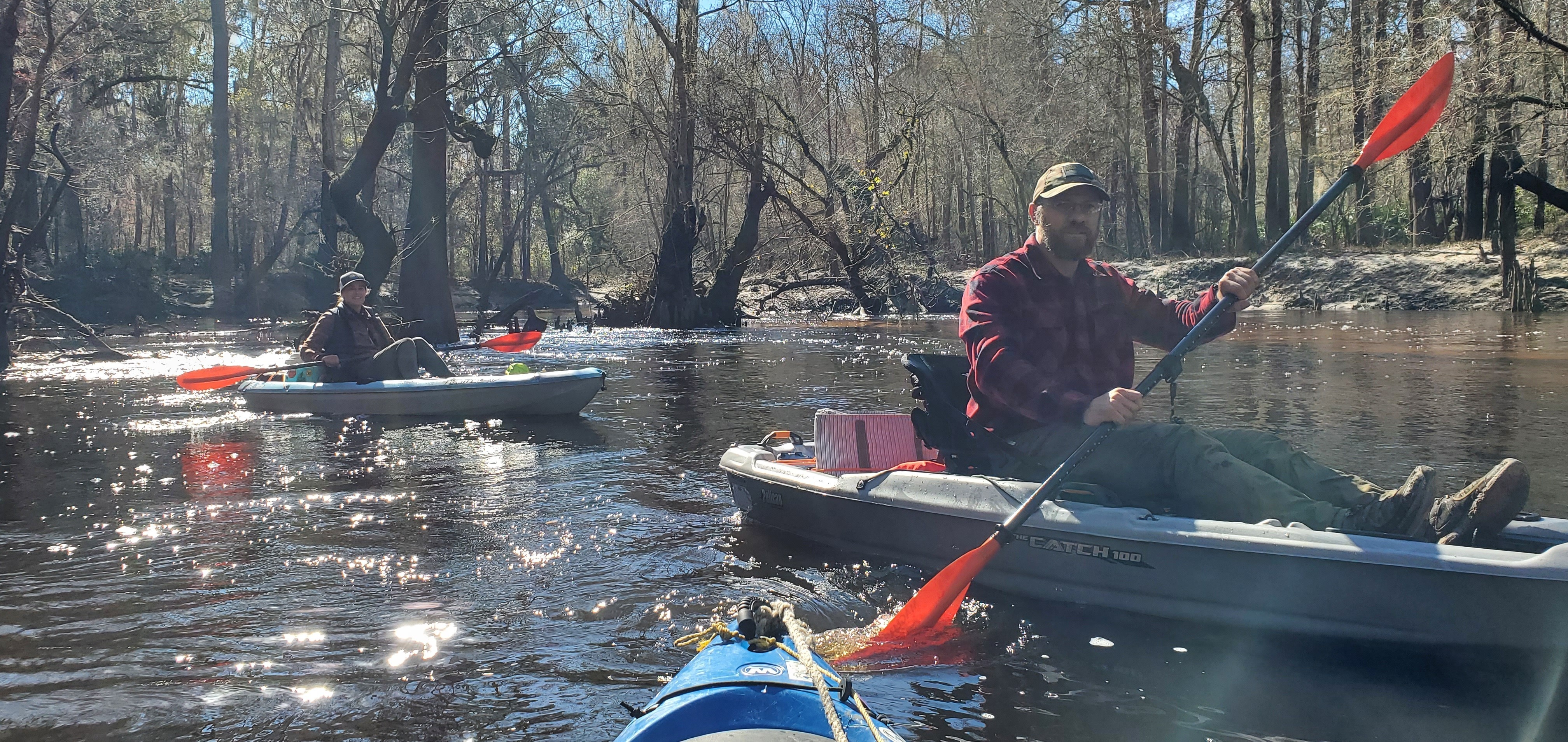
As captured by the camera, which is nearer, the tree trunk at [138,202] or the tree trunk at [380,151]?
the tree trunk at [380,151]

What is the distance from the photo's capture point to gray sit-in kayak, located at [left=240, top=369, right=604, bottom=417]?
32.7ft

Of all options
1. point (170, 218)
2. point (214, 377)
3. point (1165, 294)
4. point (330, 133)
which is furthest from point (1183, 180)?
point (170, 218)

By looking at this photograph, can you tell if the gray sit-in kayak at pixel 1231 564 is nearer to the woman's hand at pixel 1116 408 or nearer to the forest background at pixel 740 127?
the woman's hand at pixel 1116 408

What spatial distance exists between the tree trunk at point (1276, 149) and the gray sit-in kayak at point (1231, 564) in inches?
842

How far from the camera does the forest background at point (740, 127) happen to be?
17.2 m

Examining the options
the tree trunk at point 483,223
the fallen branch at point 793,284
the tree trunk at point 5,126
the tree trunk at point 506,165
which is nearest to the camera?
the tree trunk at point 5,126

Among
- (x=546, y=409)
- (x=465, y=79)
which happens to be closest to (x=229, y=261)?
(x=465, y=79)

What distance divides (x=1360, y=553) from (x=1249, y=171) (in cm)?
2750

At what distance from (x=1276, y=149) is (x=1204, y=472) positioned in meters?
23.3

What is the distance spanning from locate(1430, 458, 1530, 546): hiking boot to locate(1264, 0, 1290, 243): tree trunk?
857 inches

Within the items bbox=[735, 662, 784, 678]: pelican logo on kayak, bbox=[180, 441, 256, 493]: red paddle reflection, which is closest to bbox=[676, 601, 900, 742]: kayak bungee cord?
bbox=[735, 662, 784, 678]: pelican logo on kayak

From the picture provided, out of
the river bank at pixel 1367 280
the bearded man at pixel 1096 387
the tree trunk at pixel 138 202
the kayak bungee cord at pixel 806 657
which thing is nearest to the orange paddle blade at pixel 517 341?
the bearded man at pixel 1096 387

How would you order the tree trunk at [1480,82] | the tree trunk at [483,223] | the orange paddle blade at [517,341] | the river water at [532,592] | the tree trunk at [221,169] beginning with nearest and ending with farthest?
the river water at [532,592] → the orange paddle blade at [517,341] → the tree trunk at [1480,82] → the tree trunk at [221,169] → the tree trunk at [483,223]

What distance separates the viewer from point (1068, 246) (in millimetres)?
4438
